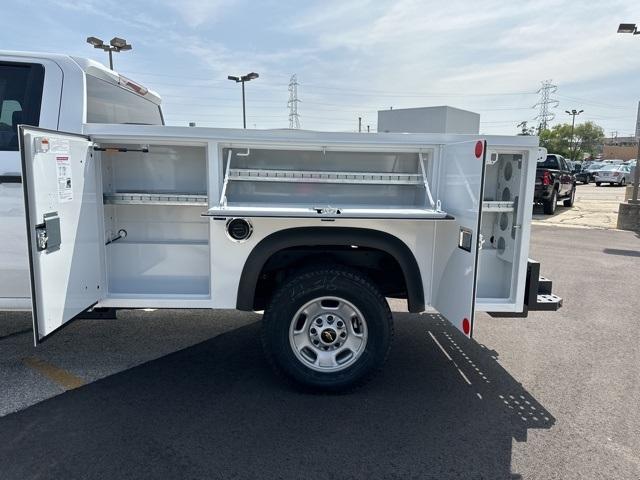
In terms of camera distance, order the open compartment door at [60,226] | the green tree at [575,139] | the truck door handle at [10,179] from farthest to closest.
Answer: the green tree at [575,139] < the truck door handle at [10,179] < the open compartment door at [60,226]

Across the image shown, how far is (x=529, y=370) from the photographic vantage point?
400 centimetres

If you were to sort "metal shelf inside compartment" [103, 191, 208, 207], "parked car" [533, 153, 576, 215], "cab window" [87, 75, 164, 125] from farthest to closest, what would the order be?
"parked car" [533, 153, 576, 215]
"cab window" [87, 75, 164, 125]
"metal shelf inside compartment" [103, 191, 208, 207]

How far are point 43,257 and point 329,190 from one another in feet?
6.26

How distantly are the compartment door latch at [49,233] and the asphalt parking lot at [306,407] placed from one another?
1.17 metres

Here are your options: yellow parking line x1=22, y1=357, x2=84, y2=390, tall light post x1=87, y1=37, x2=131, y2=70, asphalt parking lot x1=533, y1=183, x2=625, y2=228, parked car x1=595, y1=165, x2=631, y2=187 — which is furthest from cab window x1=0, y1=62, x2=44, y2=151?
parked car x1=595, y1=165, x2=631, y2=187

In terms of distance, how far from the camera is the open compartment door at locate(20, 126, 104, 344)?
2580 mm

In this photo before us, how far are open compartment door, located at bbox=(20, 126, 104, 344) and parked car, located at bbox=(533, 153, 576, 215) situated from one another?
13.0 metres

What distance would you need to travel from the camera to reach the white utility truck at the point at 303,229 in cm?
314

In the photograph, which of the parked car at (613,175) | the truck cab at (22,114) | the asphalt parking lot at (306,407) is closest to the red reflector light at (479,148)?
the asphalt parking lot at (306,407)

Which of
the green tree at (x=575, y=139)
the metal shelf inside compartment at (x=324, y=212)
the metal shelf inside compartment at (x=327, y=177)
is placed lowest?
the metal shelf inside compartment at (x=324, y=212)

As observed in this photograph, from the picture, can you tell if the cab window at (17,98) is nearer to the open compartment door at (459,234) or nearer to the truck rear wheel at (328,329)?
the truck rear wheel at (328,329)

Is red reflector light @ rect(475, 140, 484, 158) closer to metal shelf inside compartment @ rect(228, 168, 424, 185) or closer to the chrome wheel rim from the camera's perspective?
metal shelf inside compartment @ rect(228, 168, 424, 185)

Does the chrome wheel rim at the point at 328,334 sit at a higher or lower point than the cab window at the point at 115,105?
lower

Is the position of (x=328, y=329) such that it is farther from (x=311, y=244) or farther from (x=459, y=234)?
A: (x=459, y=234)
